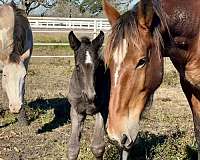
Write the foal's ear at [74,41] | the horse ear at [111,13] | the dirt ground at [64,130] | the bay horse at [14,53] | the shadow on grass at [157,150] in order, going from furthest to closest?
1. the bay horse at [14,53]
2. the dirt ground at [64,130]
3. the shadow on grass at [157,150]
4. the foal's ear at [74,41]
5. the horse ear at [111,13]

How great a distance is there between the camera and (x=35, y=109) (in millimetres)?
7449

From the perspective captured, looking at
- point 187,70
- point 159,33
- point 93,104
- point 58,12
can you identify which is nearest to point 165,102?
point 93,104

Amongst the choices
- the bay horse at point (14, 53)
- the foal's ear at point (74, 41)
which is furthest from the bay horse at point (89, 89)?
the bay horse at point (14, 53)

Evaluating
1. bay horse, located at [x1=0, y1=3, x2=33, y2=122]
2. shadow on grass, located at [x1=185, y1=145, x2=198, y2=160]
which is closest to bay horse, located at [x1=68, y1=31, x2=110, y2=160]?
shadow on grass, located at [x1=185, y1=145, x2=198, y2=160]

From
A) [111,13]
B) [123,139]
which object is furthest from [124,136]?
[111,13]

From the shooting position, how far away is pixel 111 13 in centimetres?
320

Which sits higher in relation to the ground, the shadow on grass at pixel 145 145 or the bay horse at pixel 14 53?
the bay horse at pixel 14 53

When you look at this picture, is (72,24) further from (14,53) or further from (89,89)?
(89,89)

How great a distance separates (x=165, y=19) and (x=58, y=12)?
3346cm

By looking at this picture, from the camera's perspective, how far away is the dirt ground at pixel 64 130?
5.03 metres

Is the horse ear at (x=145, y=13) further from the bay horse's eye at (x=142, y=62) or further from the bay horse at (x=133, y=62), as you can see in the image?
the bay horse's eye at (x=142, y=62)

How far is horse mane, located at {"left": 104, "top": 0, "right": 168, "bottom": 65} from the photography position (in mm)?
2887

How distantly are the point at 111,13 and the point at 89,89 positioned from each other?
1.21 metres

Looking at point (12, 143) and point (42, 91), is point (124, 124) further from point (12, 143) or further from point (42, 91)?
point (42, 91)
